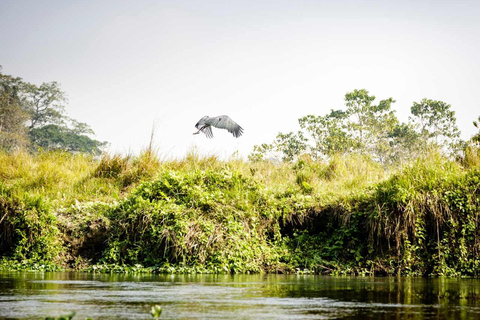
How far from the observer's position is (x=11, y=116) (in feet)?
149

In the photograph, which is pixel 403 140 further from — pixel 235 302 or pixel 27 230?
pixel 235 302

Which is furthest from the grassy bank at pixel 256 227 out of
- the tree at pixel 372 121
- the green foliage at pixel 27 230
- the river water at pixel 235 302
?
the tree at pixel 372 121

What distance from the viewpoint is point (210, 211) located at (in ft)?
29.0

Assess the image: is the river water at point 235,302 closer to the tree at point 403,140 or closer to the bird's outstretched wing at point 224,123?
the bird's outstretched wing at point 224,123

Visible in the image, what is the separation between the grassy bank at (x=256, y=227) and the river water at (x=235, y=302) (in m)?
2.97

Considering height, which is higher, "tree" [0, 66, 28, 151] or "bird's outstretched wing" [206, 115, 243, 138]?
"tree" [0, 66, 28, 151]

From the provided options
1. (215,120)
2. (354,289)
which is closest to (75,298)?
(354,289)

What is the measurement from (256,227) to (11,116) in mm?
41601

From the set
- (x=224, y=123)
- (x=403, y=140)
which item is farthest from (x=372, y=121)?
(x=224, y=123)

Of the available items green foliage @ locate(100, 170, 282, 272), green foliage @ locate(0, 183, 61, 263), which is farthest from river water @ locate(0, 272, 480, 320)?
green foliage @ locate(0, 183, 61, 263)

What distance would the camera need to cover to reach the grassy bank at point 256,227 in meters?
8.38

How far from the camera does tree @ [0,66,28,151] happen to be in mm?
→ 43719

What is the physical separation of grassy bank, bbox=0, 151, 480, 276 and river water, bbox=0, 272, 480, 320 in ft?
9.75

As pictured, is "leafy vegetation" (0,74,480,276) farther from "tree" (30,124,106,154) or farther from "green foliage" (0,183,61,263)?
"tree" (30,124,106,154)
